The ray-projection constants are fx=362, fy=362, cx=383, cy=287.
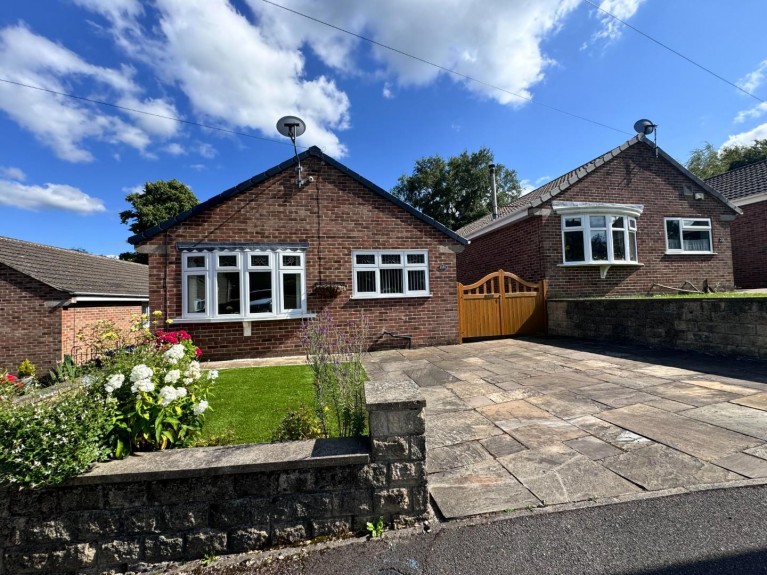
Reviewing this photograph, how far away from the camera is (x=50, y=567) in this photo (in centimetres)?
207

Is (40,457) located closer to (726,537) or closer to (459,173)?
(726,537)

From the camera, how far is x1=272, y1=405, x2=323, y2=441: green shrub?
2871mm

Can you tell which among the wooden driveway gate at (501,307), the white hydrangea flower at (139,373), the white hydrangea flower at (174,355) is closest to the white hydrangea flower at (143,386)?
the white hydrangea flower at (139,373)

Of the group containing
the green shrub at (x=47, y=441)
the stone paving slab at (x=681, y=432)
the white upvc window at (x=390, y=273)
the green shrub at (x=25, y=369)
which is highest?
the white upvc window at (x=390, y=273)

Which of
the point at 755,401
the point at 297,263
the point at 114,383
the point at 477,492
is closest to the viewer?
the point at 114,383

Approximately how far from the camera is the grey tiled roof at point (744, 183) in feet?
45.8

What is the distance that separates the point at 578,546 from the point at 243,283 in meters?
8.15

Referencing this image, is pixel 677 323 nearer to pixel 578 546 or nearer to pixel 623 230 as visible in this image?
pixel 623 230

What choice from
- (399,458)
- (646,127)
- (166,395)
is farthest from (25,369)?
(646,127)

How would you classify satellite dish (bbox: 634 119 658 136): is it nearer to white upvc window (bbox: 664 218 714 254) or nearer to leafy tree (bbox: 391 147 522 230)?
white upvc window (bbox: 664 218 714 254)

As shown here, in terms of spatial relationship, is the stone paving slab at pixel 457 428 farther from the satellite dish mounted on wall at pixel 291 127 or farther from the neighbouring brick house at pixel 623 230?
the neighbouring brick house at pixel 623 230

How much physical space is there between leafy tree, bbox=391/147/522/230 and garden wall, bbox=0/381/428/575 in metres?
31.5

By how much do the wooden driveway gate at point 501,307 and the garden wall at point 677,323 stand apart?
68 centimetres

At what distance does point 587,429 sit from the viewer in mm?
3676
